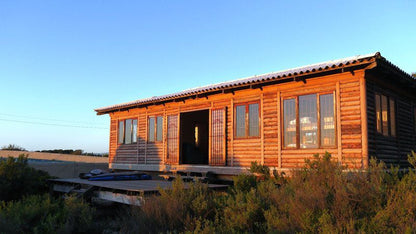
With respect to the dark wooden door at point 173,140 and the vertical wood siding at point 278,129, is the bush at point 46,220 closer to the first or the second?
the vertical wood siding at point 278,129

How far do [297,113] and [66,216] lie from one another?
7251 millimetres

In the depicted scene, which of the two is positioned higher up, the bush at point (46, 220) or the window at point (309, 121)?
the window at point (309, 121)

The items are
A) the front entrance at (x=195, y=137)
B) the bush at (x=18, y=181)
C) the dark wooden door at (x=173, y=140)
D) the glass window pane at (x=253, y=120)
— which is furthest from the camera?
the front entrance at (x=195, y=137)

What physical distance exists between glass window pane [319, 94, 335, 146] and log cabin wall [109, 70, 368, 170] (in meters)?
0.13

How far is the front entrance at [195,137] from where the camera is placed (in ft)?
53.0

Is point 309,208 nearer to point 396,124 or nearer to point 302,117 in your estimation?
point 302,117

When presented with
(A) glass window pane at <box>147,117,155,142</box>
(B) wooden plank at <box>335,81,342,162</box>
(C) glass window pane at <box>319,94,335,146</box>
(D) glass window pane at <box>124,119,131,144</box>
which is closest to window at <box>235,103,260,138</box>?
(C) glass window pane at <box>319,94,335,146</box>

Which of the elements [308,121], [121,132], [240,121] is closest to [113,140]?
[121,132]

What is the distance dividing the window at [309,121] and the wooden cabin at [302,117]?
3cm

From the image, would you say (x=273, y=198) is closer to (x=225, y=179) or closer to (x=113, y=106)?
(x=225, y=179)

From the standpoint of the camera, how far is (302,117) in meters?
10.7

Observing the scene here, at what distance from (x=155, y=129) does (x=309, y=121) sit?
7.62m

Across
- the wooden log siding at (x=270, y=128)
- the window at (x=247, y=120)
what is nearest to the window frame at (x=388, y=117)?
the wooden log siding at (x=270, y=128)

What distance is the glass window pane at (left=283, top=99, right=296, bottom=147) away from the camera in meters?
10.9
